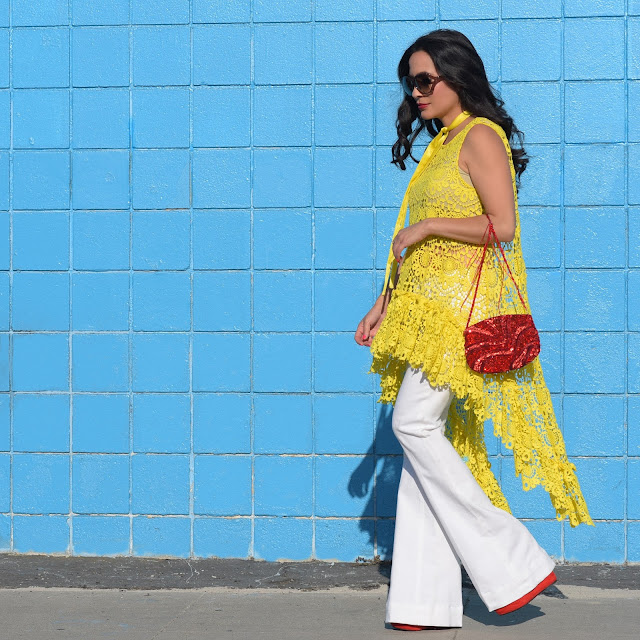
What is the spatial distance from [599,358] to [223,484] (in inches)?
61.0

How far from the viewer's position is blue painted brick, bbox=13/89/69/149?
445 centimetres

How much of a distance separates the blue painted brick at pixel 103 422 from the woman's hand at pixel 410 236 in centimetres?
157

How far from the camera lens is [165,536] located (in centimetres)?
446

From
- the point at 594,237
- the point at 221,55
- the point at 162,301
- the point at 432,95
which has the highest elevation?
the point at 221,55

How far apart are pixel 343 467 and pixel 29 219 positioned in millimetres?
1596

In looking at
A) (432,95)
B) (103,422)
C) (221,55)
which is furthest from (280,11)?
(103,422)

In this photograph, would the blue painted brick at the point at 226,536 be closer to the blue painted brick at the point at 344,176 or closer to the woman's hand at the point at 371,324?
the woman's hand at the point at 371,324

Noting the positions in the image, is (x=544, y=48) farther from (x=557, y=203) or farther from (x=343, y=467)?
Result: (x=343, y=467)

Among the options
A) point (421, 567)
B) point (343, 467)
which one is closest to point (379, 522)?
point (343, 467)

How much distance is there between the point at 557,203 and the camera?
4.29 metres

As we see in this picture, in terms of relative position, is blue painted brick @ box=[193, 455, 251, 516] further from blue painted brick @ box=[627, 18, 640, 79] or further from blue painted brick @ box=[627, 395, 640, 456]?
blue painted brick @ box=[627, 18, 640, 79]

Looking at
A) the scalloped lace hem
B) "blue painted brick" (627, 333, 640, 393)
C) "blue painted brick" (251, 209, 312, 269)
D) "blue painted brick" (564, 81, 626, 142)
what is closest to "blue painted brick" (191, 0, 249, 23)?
"blue painted brick" (251, 209, 312, 269)

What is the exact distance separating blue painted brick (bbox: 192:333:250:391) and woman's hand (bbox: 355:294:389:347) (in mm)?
868

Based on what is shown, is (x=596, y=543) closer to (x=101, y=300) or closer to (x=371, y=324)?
(x=371, y=324)
